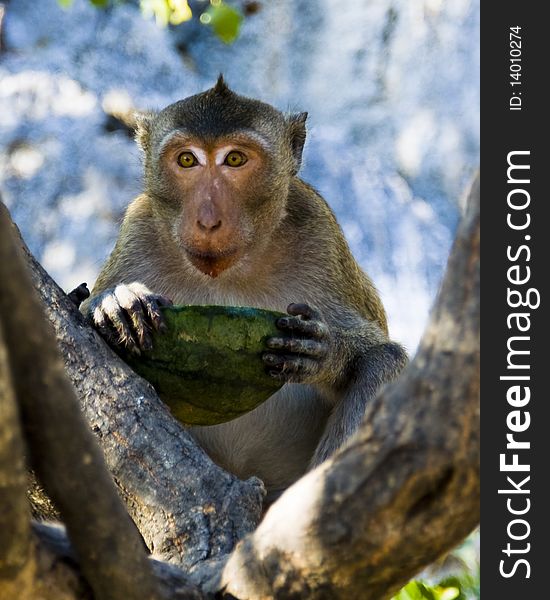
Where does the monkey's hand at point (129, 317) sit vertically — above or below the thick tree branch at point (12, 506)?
above

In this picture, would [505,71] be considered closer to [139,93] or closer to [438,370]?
[438,370]

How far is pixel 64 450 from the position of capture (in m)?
1.95

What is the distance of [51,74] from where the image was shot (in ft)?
34.1

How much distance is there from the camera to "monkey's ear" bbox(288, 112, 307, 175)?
5.10m

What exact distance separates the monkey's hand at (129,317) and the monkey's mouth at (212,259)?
317 mm

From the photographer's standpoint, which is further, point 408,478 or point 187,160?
point 187,160

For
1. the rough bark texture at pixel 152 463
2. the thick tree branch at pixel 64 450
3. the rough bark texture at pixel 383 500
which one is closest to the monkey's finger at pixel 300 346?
the rough bark texture at pixel 152 463

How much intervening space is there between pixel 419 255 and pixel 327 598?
802 cm

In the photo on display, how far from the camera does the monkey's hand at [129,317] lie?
3609mm

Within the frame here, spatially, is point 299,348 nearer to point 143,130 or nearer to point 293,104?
point 143,130

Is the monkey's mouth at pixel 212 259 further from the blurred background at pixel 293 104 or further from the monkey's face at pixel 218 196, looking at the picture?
the blurred background at pixel 293 104

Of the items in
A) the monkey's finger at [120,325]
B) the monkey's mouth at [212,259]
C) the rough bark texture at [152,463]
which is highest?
the monkey's mouth at [212,259]

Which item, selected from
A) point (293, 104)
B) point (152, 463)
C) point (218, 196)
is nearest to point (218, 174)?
point (218, 196)

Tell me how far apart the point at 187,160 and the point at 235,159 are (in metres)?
0.21
